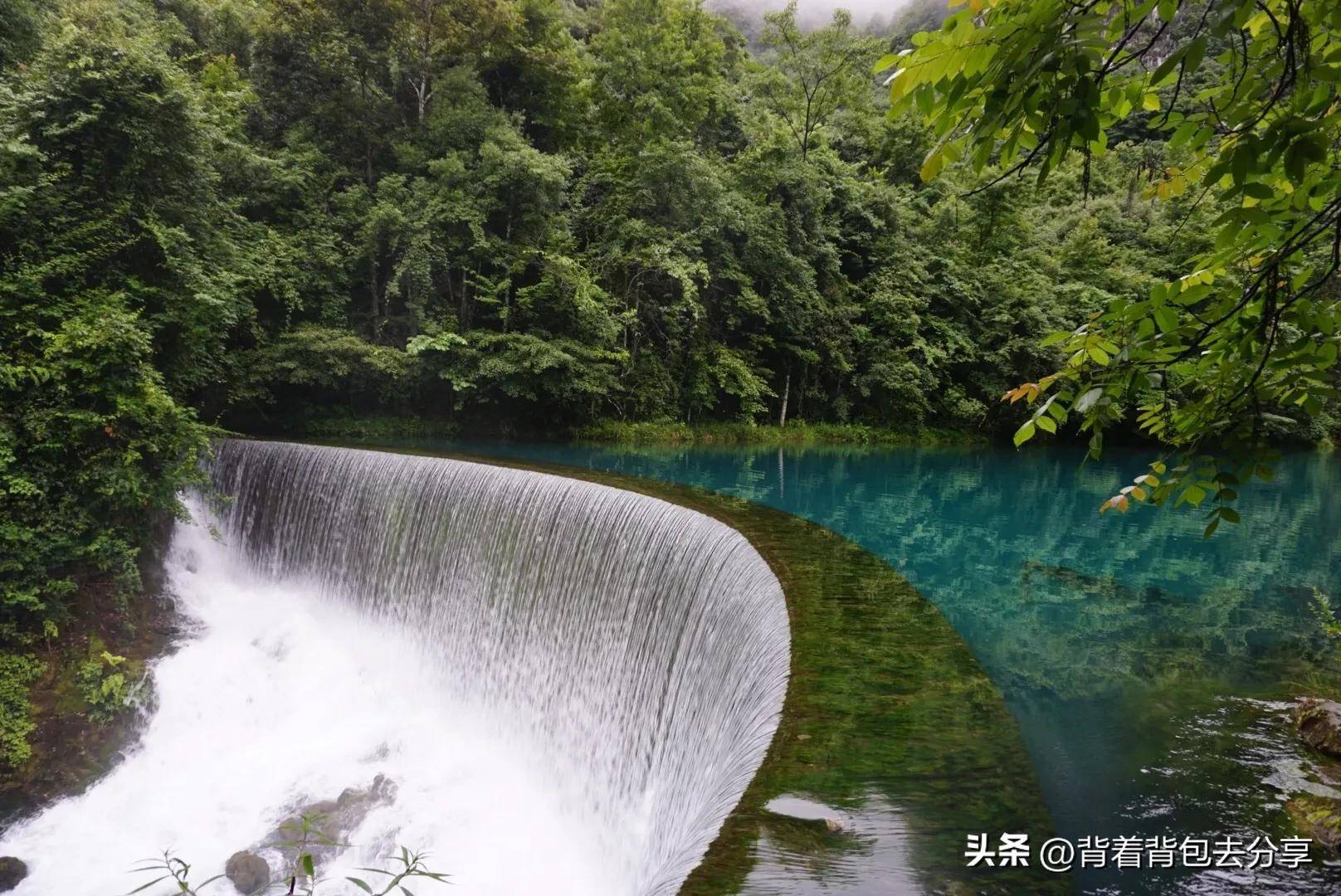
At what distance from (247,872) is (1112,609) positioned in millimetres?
7781

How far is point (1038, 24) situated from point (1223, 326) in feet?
2.94

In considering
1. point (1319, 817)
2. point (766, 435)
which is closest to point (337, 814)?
point (1319, 817)

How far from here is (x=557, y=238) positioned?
47.5 ft

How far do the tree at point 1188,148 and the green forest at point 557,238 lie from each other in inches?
0.5

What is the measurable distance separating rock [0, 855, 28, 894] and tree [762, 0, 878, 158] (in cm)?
1899

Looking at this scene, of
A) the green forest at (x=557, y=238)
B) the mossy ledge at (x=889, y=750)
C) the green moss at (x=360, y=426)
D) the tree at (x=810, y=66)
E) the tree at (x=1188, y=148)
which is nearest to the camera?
the tree at (x=1188, y=148)

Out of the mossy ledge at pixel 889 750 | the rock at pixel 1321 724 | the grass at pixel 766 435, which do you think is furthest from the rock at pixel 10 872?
the grass at pixel 766 435

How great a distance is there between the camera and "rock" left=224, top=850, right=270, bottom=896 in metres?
5.47

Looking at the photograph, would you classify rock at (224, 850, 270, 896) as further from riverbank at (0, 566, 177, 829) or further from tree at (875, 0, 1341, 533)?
tree at (875, 0, 1341, 533)

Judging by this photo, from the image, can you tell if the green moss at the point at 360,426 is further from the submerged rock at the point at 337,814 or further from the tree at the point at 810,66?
the tree at the point at 810,66

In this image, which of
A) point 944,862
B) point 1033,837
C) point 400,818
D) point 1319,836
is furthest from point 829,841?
point 400,818

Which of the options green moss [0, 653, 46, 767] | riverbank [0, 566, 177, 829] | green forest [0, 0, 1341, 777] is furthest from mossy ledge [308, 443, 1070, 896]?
green moss [0, 653, 46, 767]

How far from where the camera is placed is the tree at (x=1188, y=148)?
117 centimetres

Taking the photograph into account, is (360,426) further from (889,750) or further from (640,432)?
(889,750)
